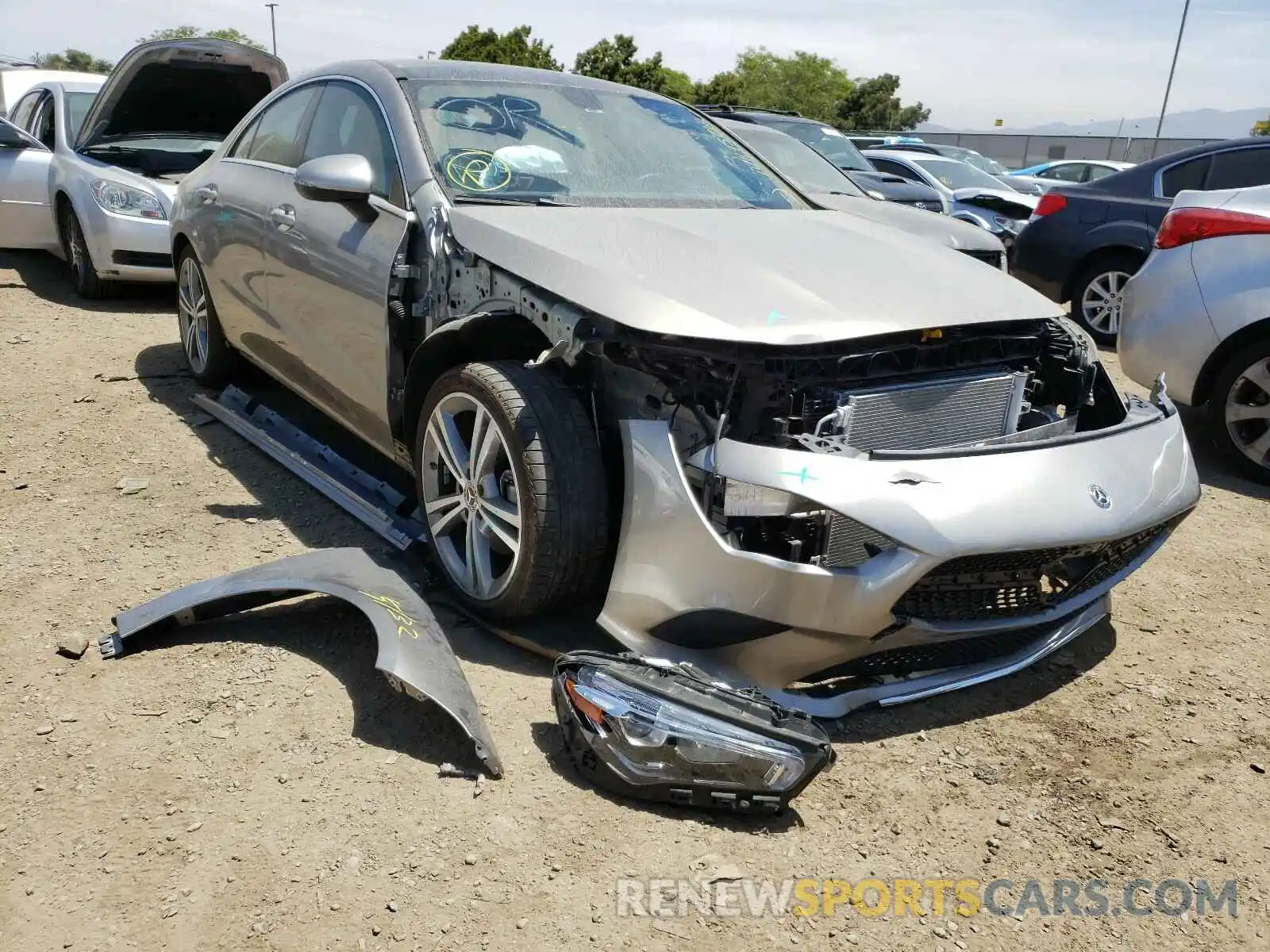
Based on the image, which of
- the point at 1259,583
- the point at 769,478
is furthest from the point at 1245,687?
the point at 769,478

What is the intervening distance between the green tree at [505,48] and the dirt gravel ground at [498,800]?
3410cm

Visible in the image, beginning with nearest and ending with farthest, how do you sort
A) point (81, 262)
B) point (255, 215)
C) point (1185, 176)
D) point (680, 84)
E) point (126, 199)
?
point (255, 215) → point (1185, 176) → point (126, 199) → point (81, 262) → point (680, 84)

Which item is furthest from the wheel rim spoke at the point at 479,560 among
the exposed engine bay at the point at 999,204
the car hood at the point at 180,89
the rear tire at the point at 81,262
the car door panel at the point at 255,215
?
the exposed engine bay at the point at 999,204

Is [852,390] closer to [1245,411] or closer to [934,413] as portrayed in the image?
[934,413]

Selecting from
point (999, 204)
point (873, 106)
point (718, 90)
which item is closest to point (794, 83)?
point (873, 106)

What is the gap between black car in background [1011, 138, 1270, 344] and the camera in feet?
24.2

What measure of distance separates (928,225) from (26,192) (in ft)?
22.9

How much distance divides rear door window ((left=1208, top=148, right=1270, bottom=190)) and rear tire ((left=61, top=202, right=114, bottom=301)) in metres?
7.85

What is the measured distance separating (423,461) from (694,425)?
3.47ft

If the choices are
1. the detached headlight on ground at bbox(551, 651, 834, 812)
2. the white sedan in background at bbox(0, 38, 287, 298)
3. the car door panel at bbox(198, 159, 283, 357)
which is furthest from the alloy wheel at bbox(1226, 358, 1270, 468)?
the white sedan in background at bbox(0, 38, 287, 298)

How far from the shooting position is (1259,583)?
3.79m

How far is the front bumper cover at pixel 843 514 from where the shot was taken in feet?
7.84

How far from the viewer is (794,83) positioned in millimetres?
70375

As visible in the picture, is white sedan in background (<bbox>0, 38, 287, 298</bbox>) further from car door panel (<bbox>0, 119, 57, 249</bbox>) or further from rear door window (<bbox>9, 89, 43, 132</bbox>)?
rear door window (<bbox>9, 89, 43, 132</bbox>)
